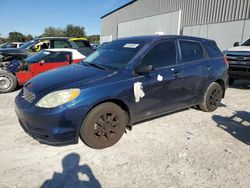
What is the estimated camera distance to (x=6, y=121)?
4641 millimetres

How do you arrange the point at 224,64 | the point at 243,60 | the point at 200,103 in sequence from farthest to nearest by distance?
the point at 243,60, the point at 224,64, the point at 200,103

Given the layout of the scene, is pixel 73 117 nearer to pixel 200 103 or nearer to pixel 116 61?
pixel 116 61

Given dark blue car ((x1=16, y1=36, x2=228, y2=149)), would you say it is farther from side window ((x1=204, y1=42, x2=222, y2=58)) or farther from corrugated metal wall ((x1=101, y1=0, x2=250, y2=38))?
corrugated metal wall ((x1=101, y1=0, x2=250, y2=38))

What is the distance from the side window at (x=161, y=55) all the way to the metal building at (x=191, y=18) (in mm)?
11944

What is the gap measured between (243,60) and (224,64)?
304 cm

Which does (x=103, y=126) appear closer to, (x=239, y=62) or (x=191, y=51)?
(x=191, y=51)

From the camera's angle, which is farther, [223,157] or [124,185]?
[223,157]

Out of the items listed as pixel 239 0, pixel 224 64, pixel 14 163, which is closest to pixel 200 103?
pixel 224 64

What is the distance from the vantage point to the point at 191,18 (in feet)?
62.9

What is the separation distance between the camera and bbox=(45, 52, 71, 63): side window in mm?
7490

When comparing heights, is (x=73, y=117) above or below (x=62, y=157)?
above

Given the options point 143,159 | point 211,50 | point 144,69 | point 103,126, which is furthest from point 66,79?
point 211,50

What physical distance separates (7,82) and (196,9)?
1618 cm

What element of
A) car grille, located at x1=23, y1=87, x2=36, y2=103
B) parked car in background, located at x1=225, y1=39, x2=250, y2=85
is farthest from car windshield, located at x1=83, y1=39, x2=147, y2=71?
parked car in background, located at x1=225, y1=39, x2=250, y2=85
